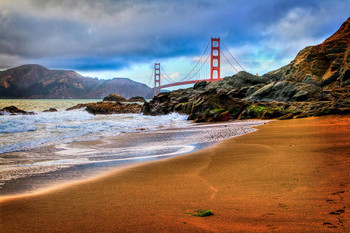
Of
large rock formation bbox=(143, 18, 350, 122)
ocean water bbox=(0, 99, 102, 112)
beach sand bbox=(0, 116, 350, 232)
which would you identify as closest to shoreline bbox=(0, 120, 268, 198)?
beach sand bbox=(0, 116, 350, 232)

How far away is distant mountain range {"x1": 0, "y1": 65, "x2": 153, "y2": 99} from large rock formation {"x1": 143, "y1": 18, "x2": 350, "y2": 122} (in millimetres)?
100315

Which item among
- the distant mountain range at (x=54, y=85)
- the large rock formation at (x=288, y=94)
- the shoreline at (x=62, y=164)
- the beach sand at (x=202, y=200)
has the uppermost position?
the distant mountain range at (x=54, y=85)

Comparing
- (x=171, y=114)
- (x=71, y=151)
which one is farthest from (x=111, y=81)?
(x=71, y=151)

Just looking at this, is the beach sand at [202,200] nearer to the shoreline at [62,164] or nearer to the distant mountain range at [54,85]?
the shoreline at [62,164]

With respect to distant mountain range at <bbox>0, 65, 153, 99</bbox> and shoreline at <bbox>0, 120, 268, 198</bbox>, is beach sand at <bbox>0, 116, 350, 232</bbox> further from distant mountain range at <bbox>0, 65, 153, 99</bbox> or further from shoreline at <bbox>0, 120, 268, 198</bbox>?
distant mountain range at <bbox>0, 65, 153, 99</bbox>

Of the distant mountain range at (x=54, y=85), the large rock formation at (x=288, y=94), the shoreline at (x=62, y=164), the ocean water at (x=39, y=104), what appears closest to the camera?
the shoreline at (x=62, y=164)

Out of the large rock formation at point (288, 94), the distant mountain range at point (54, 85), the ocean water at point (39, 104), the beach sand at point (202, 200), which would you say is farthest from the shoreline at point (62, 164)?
the distant mountain range at point (54, 85)

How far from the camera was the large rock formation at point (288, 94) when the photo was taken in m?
11.4

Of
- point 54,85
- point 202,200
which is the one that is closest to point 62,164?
point 202,200

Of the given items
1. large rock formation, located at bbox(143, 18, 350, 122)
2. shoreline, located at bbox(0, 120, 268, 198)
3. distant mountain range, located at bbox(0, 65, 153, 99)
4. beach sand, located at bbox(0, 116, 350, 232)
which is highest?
distant mountain range, located at bbox(0, 65, 153, 99)

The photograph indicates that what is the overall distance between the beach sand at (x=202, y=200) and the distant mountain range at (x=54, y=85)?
384ft

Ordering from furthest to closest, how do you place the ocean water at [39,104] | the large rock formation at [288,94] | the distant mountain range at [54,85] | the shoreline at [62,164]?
1. the distant mountain range at [54,85]
2. the ocean water at [39,104]
3. the large rock formation at [288,94]
4. the shoreline at [62,164]

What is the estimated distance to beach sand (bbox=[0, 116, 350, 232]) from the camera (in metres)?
1.58

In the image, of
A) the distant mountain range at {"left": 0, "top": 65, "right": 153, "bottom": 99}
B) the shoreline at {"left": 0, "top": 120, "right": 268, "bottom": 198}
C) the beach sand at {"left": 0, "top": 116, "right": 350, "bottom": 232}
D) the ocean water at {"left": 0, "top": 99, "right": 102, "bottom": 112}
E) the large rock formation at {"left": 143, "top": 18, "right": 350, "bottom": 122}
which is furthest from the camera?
the distant mountain range at {"left": 0, "top": 65, "right": 153, "bottom": 99}
